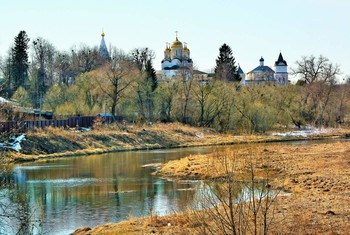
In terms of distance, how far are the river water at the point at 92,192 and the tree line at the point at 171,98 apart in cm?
2437

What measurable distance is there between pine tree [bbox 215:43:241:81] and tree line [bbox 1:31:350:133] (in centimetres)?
633

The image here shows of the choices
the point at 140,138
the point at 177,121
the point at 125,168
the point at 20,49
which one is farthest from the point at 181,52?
the point at 125,168

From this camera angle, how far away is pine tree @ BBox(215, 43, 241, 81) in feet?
296

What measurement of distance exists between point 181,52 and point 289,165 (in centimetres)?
9125

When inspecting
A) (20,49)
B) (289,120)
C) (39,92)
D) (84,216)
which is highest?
(20,49)

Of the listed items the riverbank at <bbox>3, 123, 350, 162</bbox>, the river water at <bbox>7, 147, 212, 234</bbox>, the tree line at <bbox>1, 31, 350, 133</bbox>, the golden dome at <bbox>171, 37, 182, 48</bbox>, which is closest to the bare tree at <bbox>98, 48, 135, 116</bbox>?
the tree line at <bbox>1, 31, 350, 133</bbox>

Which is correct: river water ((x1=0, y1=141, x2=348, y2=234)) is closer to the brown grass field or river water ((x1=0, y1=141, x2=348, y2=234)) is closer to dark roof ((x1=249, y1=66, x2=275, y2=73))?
the brown grass field

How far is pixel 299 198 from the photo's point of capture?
843 inches

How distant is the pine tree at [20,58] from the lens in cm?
8212

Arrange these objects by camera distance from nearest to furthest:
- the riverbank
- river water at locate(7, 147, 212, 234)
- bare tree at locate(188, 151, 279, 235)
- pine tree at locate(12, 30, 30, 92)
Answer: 1. bare tree at locate(188, 151, 279, 235)
2. river water at locate(7, 147, 212, 234)
3. the riverbank
4. pine tree at locate(12, 30, 30, 92)

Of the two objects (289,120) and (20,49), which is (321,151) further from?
(20,49)

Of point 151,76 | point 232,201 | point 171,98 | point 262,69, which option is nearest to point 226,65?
point 151,76

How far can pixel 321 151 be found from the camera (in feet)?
126

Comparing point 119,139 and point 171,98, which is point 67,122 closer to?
point 119,139
